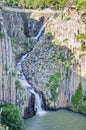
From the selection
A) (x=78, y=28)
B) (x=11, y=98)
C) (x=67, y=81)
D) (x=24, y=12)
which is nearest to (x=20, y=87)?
(x=11, y=98)

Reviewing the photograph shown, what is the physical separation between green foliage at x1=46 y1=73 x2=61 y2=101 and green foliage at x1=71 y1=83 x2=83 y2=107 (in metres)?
2.51

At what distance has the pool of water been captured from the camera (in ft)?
176

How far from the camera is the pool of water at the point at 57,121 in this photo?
176ft

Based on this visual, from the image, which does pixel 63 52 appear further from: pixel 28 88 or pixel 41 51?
pixel 28 88

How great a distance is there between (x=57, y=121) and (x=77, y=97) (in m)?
7.27

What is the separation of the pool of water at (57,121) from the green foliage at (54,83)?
278 centimetres

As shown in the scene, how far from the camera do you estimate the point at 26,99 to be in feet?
188

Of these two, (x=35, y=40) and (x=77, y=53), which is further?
(x=35, y=40)

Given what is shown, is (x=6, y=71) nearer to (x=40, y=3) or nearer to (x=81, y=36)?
(x=81, y=36)

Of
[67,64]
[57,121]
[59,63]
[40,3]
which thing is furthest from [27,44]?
[57,121]

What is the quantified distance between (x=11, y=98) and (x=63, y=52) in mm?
13504

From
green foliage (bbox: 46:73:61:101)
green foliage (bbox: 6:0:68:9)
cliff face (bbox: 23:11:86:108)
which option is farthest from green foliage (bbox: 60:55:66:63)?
green foliage (bbox: 6:0:68:9)

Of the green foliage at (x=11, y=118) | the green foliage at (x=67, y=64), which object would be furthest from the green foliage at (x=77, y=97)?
the green foliage at (x=11, y=118)

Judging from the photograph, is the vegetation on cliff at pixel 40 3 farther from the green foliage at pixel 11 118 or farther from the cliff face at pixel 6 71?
the green foliage at pixel 11 118
